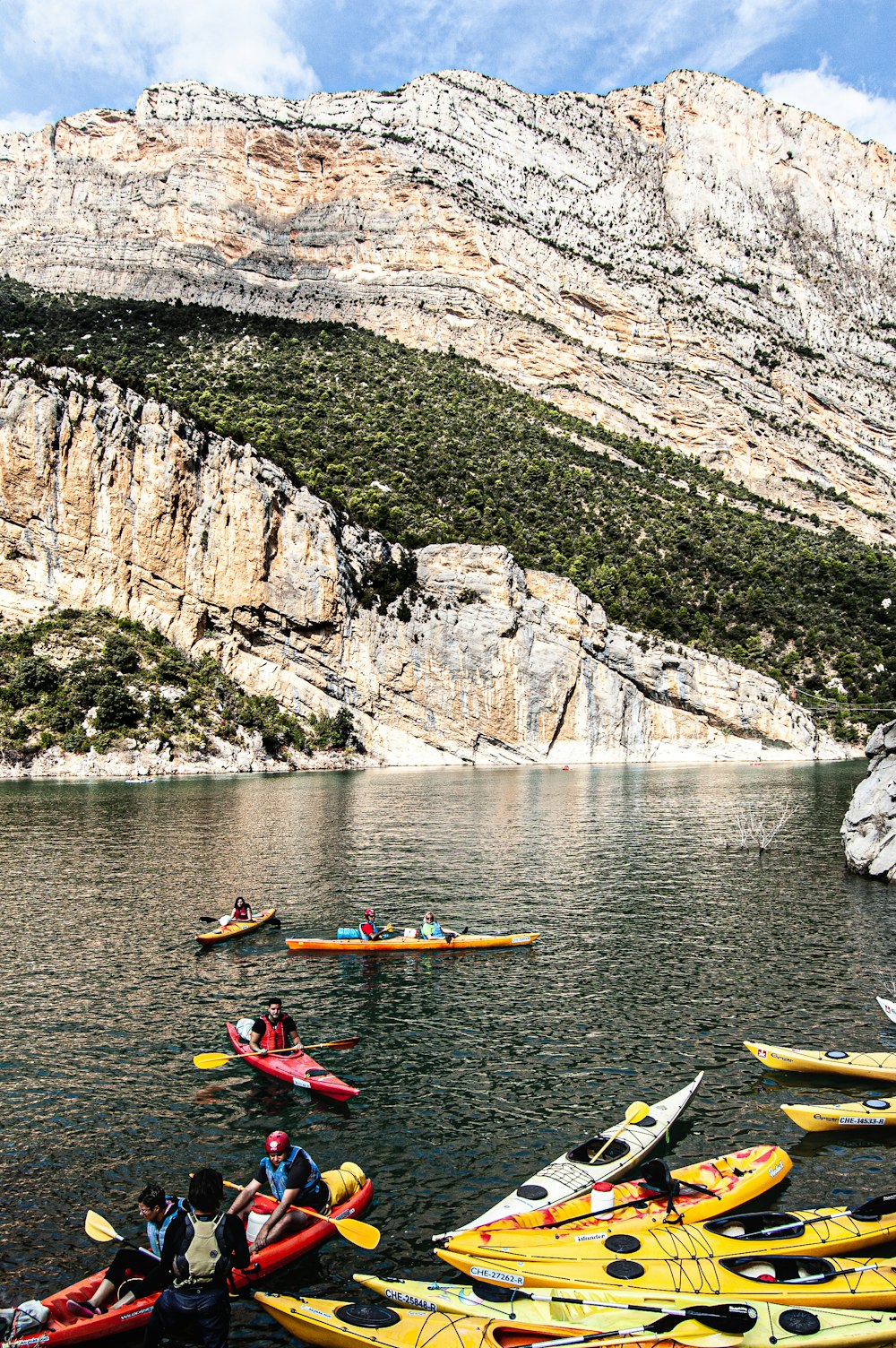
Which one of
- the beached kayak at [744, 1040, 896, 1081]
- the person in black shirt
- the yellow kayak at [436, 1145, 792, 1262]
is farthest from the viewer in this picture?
the beached kayak at [744, 1040, 896, 1081]

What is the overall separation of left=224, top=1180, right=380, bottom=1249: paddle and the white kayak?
72cm

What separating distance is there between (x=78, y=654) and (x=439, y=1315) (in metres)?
77.2

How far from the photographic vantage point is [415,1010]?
61.1 feet

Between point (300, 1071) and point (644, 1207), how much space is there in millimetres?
6369

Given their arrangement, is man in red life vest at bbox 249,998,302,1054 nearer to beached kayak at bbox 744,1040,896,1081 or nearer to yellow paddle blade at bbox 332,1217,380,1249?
yellow paddle blade at bbox 332,1217,380,1249

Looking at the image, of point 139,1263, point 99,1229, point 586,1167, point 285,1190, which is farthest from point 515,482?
point 139,1263

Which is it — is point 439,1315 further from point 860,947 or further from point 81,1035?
point 860,947

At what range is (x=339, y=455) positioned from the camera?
110 meters

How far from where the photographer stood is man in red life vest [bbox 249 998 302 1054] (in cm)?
1516

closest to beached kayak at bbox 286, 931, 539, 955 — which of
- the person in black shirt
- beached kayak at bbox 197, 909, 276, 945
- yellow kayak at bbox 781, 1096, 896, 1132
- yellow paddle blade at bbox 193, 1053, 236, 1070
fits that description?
beached kayak at bbox 197, 909, 276, 945

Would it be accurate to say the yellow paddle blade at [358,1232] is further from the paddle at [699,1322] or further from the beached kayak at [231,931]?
the beached kayak at [231,931]

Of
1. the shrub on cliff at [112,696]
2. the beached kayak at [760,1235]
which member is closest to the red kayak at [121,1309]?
the beached kayak at [760,1235]

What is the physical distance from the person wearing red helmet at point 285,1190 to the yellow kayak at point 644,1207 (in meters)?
1.86

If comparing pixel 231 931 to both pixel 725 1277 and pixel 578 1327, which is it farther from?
pixel 725 1277
